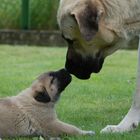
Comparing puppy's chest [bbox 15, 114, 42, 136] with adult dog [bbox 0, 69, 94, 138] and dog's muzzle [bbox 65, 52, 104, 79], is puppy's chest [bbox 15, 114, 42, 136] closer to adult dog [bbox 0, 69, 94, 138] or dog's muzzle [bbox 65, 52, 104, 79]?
adult dog [bbox 0, 69, 94, 138]

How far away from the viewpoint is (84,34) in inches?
199

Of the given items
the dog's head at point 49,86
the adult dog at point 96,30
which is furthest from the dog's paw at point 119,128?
the dog's head at point 49,86

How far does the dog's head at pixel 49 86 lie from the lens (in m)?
5.25

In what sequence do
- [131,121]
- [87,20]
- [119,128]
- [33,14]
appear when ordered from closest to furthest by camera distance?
[87,20] < [119,128] < [131,121] < [33,14]

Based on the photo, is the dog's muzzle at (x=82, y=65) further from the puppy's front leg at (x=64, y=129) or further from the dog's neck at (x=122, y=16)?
the puppy's front leg at (x=64, y=129)

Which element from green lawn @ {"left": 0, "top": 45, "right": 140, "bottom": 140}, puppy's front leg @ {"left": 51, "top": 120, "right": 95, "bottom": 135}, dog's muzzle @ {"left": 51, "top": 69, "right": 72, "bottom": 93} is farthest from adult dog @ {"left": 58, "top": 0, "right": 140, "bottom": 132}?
green lawn @ {"left": 0, "top": 45, "right": 140, "bottom": 140}

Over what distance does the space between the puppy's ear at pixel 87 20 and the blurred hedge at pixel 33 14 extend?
10.1m

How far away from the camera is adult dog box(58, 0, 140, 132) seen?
200 inches

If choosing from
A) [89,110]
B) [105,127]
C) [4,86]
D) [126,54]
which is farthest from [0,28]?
[105,127]

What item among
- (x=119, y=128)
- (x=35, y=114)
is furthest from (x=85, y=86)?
(x=35, y=114)

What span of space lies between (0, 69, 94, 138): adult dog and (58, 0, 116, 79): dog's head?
41 cm

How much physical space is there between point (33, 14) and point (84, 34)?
34.5 ft

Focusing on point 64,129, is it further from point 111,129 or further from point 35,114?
point 111,129

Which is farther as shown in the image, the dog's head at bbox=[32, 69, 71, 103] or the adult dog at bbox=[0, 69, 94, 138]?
the dog's head at bbox=[32, 69, 71, 103]
